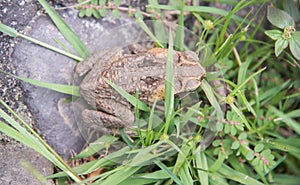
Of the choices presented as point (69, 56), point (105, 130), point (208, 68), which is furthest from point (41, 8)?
point (208, 68)

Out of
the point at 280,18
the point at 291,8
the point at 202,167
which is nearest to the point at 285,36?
the point at 280,18

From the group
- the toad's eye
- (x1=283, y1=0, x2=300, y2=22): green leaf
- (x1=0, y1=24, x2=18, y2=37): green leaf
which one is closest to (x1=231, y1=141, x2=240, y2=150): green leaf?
the toad's eye

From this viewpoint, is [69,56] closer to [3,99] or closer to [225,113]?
[3,99]

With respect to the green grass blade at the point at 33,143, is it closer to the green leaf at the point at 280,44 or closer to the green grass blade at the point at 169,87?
the green grass blade at the point at 169,87

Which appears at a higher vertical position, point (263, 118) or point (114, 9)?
point (114, 9)

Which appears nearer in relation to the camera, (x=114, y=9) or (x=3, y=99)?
(x=3, y=99)

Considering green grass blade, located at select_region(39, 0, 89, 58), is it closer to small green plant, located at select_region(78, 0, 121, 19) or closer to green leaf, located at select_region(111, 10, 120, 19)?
small green plant, located at select_region(78, 0, 121, 19)

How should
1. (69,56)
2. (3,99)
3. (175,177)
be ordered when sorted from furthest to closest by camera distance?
1. (69,56)
2. (3,99)
3. (175,177)
